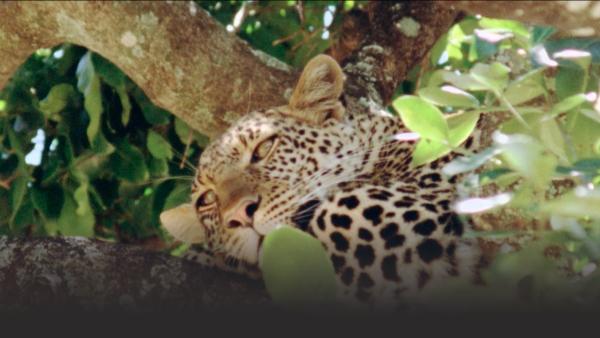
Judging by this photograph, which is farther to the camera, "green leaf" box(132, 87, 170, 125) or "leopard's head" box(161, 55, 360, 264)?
"green leaf" box(132, 87, 170, 125)

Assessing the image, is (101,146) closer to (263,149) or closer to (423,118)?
(263,149)

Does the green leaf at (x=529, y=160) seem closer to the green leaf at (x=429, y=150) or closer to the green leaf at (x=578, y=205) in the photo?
the green leaf at (x=578, y=205)

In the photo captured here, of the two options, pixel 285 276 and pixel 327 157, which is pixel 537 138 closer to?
pixel 285 276

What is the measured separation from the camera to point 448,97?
3.19m

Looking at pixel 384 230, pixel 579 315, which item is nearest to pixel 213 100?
pixel 384 230

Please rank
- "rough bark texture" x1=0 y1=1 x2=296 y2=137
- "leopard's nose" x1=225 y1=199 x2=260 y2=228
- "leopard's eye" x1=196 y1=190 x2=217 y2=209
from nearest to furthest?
"leopard's nose" x1=225 y1=199 x2=260 y2=228, "leopard's eye" x1=196 y1=190 x2=217 y2=209, "rough bark texture" x1=0 y1=1 x2=296 y2=137

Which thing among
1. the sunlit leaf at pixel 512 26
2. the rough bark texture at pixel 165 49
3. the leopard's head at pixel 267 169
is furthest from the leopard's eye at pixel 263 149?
the sunlit leaf at pixel 512 26

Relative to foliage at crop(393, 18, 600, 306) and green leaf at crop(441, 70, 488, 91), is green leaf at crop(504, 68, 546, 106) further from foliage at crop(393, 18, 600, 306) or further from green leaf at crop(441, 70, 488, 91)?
green leaf at crop(441, 70, 488, 91)

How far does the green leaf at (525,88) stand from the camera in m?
3.24

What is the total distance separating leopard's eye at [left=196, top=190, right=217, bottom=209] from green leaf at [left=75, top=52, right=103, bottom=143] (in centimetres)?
91

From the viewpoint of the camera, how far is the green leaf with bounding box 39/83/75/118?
575 centimetres

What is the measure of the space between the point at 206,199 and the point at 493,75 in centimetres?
198

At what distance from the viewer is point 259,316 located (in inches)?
107

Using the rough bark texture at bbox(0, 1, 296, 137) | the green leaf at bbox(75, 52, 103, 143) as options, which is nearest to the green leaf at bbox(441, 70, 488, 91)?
the rough bark texture at bbox(0, 1, 296, 137)
